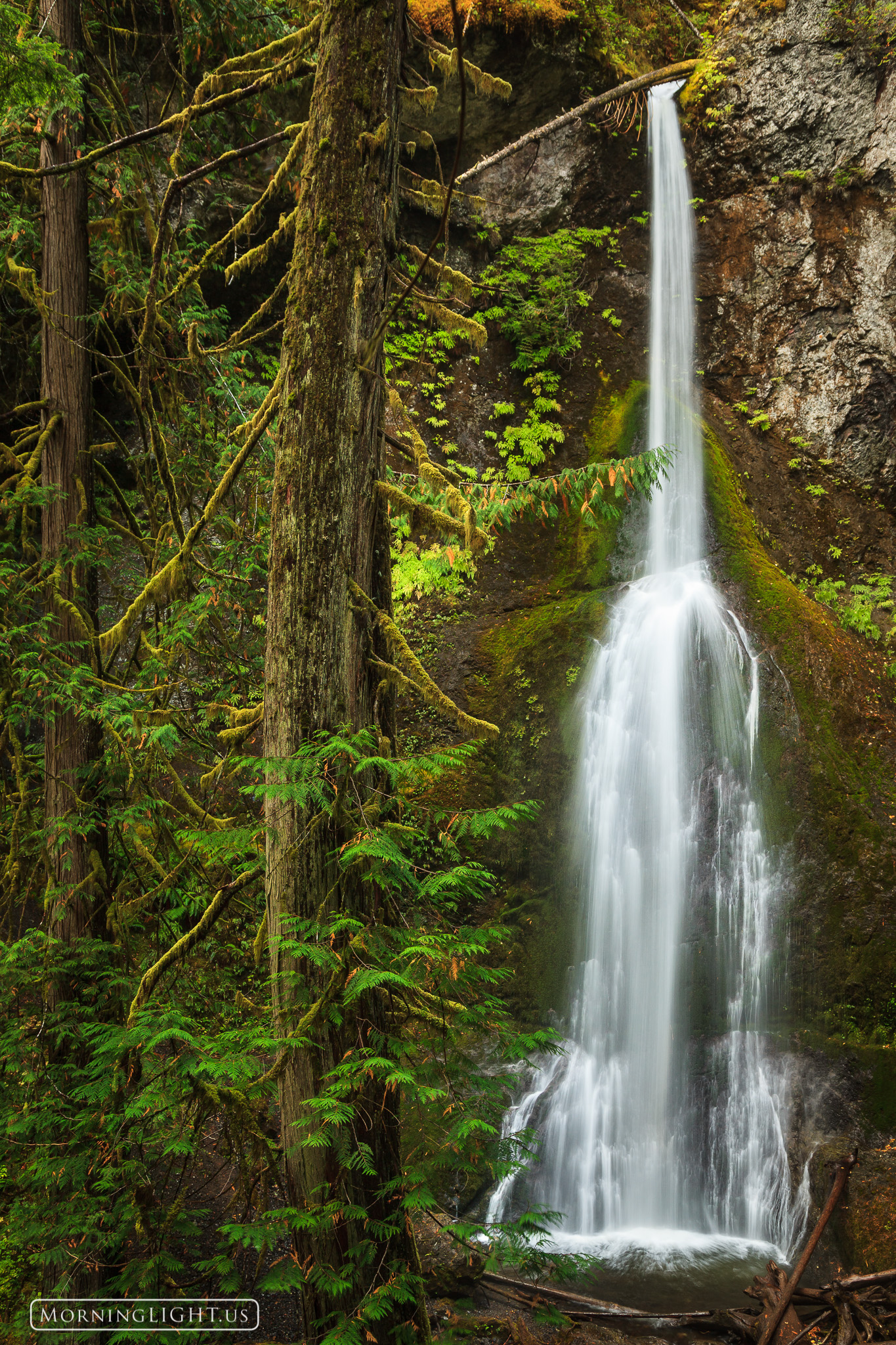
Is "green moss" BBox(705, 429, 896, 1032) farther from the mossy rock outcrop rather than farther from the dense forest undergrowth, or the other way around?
the mossy rock outcrop

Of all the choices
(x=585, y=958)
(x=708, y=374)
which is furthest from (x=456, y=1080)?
(x=708, y=374)

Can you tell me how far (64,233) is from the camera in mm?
4332

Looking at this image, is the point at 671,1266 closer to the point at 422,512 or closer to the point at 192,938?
the point at 192,938

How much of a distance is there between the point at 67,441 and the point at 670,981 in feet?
21.3

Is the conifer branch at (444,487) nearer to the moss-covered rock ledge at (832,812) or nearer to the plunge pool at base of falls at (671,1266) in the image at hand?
the plunge pool at base of falls at (671,1266)

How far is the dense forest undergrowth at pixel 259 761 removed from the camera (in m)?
2.57

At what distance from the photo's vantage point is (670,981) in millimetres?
7188

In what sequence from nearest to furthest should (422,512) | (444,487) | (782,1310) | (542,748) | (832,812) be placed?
(422,512)
(444,487)
(782,1310)
(832,812)
(542,748)

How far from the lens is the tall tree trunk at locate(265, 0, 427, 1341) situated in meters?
2.70

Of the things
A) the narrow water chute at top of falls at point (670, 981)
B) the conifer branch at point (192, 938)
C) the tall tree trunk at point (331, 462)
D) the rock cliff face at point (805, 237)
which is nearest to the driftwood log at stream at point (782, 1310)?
the narrow water chute at top of falls at point (670, 981)

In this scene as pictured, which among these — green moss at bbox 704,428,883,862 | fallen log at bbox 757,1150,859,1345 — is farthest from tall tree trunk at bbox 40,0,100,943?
green moss at bbox 704,428,883,862

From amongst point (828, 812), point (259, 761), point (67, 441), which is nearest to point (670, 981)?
point (828, 812)

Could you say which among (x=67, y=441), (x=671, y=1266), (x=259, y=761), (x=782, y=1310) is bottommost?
(x=671, y=1266)

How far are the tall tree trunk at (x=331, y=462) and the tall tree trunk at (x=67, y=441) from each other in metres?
1.74
